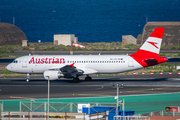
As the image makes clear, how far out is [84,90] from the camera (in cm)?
3700

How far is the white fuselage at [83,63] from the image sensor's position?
4290cm

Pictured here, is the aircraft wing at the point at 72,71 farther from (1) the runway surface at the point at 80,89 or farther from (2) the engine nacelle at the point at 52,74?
(1) the runway surface at the point at 80,89

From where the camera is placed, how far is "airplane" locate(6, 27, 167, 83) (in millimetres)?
42094

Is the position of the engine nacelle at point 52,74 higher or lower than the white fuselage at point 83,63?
lower

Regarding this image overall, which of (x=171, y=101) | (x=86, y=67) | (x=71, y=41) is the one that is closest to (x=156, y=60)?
(x=86, y=67)

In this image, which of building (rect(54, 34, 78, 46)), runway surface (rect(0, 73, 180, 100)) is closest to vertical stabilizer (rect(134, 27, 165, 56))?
runway surface (rect(0, 73, 180, 100))

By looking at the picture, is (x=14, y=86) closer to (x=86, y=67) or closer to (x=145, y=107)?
(x=86, y=67)

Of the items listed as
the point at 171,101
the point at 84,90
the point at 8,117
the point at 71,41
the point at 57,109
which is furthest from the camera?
the point at 71,41

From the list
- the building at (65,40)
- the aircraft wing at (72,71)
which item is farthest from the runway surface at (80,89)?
the building at (65,40)

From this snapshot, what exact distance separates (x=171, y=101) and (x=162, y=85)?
981cm

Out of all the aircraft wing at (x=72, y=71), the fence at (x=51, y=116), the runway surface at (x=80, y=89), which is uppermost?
the aircraft wing at (x=72, y=71)

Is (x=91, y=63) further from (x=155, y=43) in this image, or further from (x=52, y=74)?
(x=155, y=43)

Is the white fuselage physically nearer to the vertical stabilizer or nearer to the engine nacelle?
the vertical stabilizer

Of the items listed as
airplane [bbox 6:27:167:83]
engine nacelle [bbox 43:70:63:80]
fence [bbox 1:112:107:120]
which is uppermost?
airplane [bbox 6:27:167:83]
